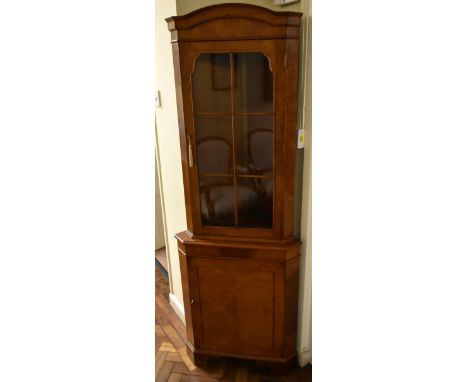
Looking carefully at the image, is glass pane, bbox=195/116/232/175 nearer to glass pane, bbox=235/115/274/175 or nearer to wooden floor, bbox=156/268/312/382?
glass pane, bbox=235/115/274/175

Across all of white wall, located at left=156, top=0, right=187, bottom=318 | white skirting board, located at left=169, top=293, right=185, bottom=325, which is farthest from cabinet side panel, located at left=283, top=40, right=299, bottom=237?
white skirting board, located at left=169, top=293, right=185, bottom=325

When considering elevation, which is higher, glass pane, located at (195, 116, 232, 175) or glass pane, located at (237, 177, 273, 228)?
glass pane, located at (195, 116, 232, 175)

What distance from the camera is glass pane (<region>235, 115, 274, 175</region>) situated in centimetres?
125

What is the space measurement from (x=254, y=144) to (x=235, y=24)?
0.44 metres

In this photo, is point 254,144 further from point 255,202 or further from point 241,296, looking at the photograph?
point 241,296

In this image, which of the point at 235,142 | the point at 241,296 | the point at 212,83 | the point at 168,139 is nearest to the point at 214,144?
the point at 235,142

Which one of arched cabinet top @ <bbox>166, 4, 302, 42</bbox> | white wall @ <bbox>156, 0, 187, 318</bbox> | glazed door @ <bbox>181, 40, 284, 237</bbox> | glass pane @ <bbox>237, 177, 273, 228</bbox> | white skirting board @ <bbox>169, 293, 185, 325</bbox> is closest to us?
arched cabinet top @ <bbox>166, 4, 302, 42</bbox>

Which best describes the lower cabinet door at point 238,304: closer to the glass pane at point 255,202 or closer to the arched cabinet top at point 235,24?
the glass pane at point 255,202

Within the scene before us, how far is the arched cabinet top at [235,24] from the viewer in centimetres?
109

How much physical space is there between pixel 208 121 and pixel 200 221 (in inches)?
17.5

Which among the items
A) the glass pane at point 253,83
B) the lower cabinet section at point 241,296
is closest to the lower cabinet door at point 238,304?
the lower cabinet section at point 241,296

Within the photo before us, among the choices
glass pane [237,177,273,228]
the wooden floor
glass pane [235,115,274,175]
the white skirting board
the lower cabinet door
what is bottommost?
the wooden floor

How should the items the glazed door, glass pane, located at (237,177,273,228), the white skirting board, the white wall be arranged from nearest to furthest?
1. the glazed door
2. glass pane, located at (237,177,273,228)
3. the white wall
4. the white skirting board

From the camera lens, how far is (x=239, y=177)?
1.34 meters
